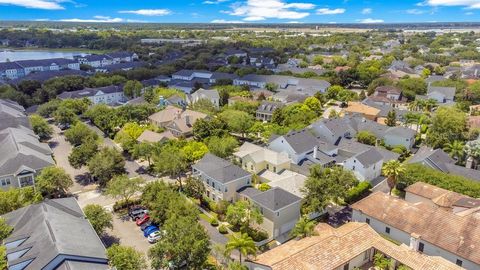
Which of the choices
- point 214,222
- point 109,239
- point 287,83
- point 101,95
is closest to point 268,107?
point 287,83

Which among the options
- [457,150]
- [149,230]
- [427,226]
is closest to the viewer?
[427,226]

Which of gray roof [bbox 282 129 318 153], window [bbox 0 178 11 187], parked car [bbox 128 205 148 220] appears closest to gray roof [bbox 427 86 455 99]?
gray roof [bbox 282 129 318 153]

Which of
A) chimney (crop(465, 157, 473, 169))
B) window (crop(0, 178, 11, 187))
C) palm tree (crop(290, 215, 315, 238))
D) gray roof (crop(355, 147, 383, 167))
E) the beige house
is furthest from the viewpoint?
chimney (crop(465, 157, 473, 169))

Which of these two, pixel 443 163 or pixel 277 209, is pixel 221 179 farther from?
pixel 443 163

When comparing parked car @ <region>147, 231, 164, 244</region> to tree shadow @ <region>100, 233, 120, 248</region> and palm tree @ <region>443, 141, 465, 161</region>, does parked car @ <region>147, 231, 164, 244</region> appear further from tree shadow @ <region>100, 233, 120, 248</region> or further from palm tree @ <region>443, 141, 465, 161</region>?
palm tree @ <region>443, 141, 465, 161</region>

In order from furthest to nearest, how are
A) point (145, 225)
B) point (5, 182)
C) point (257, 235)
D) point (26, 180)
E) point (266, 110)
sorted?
point (266, 110) < point (26, 180) < point (5, 182) < point (145, 225) < point (257, 235)

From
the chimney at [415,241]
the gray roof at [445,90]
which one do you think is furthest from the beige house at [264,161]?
the gray roof at [445,90]

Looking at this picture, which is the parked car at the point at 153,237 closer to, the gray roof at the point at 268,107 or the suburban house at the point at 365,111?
the gray roof at the point at 268,107
